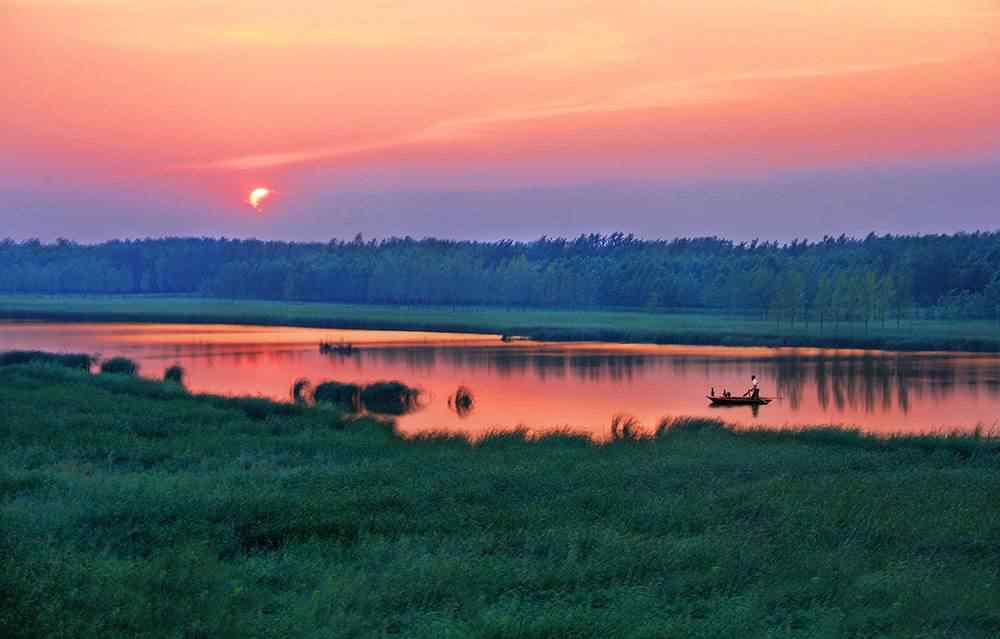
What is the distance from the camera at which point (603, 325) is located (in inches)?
4717

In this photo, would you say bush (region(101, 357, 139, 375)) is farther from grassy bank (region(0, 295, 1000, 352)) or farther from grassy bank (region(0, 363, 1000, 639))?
grassy bank (region(0, 295, 1000, 352))

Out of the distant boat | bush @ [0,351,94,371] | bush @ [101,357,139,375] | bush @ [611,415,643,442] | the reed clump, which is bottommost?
bush @ [611,415,643,442]

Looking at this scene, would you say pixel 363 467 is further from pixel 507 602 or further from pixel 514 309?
pixel 514 309

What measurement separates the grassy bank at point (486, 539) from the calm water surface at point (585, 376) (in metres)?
11.6

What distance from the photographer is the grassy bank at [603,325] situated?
94125 mm

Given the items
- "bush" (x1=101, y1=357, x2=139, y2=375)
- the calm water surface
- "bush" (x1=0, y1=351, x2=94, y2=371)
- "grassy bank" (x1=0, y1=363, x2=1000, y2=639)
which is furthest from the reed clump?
"grassy bank" (x1=0, y1=363, x2=1000, y2=639)

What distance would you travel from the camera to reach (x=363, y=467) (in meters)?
23.2

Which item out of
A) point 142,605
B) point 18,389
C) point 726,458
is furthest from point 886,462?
point 18,389

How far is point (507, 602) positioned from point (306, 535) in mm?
4845

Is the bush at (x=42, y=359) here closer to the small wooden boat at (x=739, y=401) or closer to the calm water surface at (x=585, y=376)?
the calm water surface at (x=585, y=376)

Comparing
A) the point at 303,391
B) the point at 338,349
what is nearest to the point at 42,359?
the point at 303,391

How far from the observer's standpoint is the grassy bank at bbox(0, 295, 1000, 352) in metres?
94.1

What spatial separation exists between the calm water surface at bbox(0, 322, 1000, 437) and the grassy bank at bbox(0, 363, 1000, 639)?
457 inches

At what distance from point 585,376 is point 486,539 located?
148 ft
